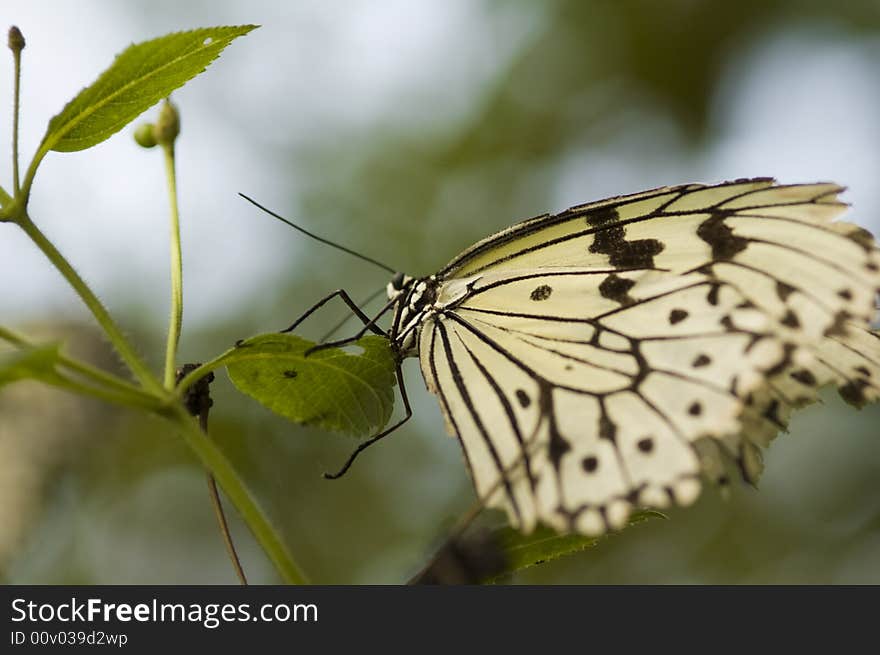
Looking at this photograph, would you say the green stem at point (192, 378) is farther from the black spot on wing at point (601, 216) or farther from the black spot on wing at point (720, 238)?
the black spot on wing at point (720, 238)

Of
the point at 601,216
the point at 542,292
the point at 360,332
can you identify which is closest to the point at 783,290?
the point at 601,216

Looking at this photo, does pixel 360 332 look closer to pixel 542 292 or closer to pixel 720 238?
pixel 542 292

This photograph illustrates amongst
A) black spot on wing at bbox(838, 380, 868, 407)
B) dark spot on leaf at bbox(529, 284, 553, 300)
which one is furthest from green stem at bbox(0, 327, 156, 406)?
black spot on wing at bbox(838, 380, 868, 407)

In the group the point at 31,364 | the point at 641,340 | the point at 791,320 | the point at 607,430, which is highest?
the point at 641,340

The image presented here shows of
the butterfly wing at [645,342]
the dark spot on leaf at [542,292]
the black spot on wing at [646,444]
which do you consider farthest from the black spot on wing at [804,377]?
the dark spot on leaf at [542,292]
